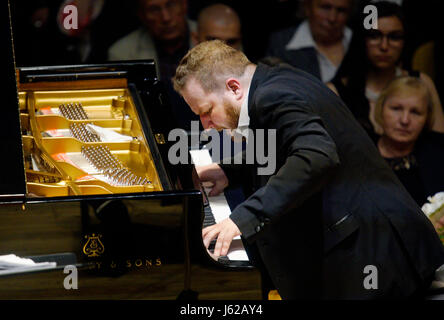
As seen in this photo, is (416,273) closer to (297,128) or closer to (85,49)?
(297,128)

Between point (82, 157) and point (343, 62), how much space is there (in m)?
2.18

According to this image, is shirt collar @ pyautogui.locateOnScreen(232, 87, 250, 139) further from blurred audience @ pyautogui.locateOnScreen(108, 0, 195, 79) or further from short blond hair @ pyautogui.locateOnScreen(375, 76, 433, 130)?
blurred audience @ pyautogui.locateOnScreen(108, 0, 195, 79)

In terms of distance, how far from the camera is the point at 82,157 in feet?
9.25

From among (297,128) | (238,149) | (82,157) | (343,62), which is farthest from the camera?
(343,62)

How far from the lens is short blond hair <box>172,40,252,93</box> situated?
2.42 metres

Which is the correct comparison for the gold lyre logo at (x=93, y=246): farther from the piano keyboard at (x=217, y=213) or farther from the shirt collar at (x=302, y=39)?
the shirt collar at (x=302, y=39)

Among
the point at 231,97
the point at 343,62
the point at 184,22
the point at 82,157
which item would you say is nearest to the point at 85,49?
the point at 184,22

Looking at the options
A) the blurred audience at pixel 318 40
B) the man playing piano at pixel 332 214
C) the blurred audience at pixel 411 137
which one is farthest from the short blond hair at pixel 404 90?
the man playing piano at pixel 332 214

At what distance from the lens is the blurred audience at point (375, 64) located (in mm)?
4340

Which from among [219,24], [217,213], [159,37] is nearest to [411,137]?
[219,24]

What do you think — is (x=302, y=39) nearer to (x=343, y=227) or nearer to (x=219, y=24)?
(x=219, y=24)

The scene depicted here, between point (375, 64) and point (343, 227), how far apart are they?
88.5 inches

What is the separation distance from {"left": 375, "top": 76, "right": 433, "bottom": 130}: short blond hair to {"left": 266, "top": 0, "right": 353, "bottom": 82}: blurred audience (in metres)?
0.42

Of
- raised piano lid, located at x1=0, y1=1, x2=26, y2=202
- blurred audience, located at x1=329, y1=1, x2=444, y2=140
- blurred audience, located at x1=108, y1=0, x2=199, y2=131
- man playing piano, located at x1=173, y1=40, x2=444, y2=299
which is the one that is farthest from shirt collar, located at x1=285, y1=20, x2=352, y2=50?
raised piano lid, located at x1=0, y1=1, x2=26, y2=202
